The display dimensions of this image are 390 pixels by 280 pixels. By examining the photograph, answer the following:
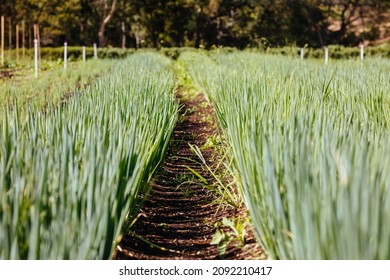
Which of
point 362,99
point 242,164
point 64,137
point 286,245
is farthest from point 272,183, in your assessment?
point 362,99

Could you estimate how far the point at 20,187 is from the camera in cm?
157

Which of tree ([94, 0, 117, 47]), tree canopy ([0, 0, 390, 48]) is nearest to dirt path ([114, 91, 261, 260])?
tree ([94, 0, 117, 47])

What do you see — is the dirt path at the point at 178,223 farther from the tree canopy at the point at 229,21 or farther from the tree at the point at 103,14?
the tree canopy at the point at 229,21

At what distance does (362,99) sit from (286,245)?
2.14m

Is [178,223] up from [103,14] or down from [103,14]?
down

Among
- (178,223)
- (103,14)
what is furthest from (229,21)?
(178,223)

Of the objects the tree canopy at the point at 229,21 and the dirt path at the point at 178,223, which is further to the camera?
the tree canopy at the point at 229,21

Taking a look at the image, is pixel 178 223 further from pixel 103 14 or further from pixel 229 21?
pixel 229 21

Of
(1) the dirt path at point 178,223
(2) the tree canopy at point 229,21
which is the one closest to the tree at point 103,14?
(2) the tree canopy at point 229,21

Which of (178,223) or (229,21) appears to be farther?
(229,21)

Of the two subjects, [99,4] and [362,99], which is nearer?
[362,99]

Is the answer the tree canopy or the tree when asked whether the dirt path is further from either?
the tree canopy

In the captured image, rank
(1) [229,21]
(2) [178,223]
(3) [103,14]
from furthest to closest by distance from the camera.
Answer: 1. (1) [229,21]
2. (3) [103,14]
3. (2) [178,223]
